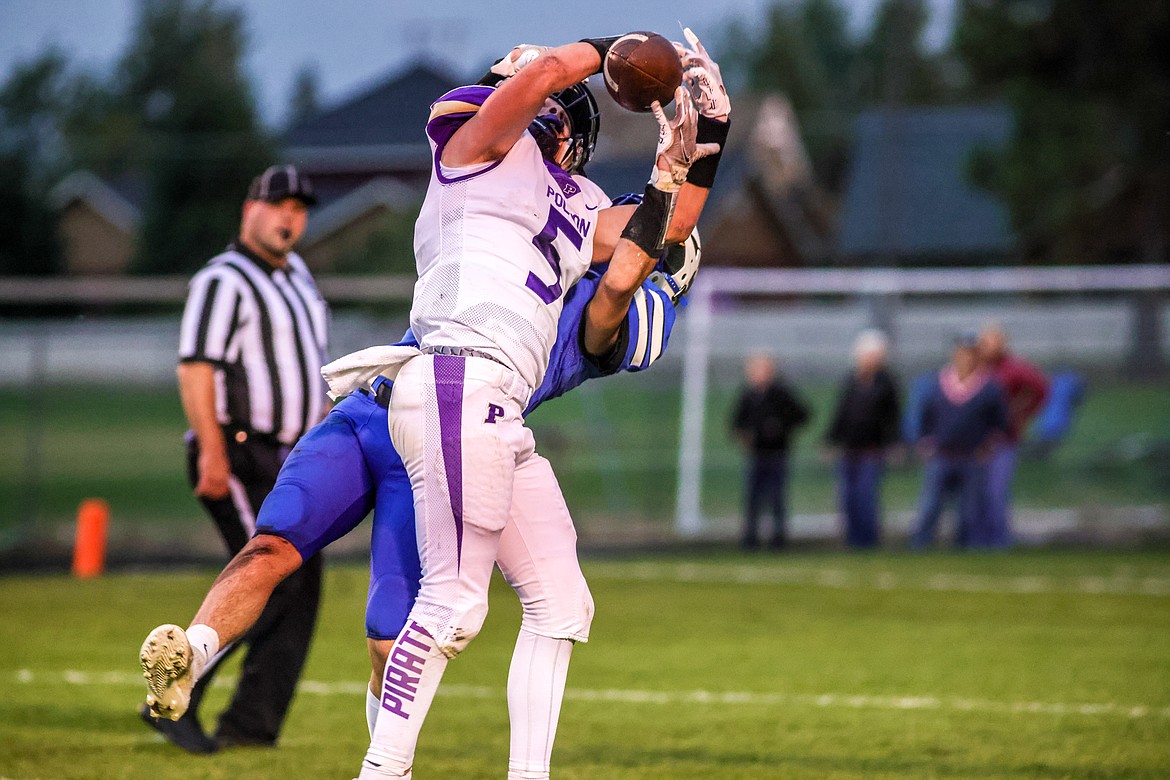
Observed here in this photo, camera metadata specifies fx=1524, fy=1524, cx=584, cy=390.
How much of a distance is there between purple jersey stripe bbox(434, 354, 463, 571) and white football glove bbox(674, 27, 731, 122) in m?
0.94

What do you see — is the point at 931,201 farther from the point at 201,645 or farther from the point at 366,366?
the point at 201,645

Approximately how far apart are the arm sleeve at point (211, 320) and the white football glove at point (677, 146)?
2.43 meters

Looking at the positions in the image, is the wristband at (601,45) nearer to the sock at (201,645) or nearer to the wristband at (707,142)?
the wristband at (707,142)

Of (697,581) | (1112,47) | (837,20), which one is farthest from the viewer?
(837,20)

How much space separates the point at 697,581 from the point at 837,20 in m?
78.1

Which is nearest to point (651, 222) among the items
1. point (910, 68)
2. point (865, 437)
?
point (865, 437)

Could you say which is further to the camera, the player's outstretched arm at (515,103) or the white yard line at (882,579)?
the white yard line at (882,579)

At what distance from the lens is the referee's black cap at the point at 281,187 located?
Result: 6.06m

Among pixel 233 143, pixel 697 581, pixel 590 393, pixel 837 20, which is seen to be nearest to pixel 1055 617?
pixel 697 581

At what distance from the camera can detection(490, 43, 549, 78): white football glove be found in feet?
13.9

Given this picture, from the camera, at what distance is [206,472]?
5.77 m

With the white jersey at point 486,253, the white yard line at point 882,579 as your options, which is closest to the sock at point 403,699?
the white jersey at point 486,253

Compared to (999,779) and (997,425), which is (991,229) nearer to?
(997,425)

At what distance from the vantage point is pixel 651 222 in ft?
13.4
